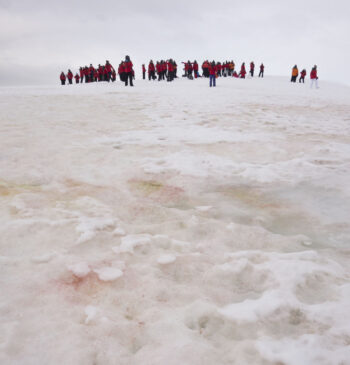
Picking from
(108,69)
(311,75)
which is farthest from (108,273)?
(108,69)

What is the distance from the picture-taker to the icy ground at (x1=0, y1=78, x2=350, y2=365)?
4.59ft

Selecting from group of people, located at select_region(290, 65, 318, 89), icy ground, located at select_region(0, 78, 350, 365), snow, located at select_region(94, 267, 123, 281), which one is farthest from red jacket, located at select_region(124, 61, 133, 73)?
snow, located at select_region(94, 267, 123, 281)

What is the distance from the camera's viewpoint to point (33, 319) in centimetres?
149

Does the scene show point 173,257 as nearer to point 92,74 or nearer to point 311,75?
point 311,75

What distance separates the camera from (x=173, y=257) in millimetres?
2072

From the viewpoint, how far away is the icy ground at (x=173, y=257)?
1.40 metres

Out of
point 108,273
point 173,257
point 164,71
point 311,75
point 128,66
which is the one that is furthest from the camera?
point 164,71

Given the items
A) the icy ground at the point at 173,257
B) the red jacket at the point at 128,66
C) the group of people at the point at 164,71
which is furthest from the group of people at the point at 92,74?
the icy ground at the point at 173,257

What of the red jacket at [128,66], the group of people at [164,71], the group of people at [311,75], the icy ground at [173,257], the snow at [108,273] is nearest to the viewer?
the icy ground at [173,257]

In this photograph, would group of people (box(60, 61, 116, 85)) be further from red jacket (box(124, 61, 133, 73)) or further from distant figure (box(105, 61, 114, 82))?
red jacket (box(124, 61, 133, 73))

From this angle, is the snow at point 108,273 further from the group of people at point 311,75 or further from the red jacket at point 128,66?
the group of people at point 311,75

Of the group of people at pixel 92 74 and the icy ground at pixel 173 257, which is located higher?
the group of people at pixel 92 74

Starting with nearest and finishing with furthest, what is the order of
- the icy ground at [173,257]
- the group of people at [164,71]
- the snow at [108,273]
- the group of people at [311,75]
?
the icy ground at [173,257], the snow at [108,273], the group of people at [311,75], the group of people at [164,71]

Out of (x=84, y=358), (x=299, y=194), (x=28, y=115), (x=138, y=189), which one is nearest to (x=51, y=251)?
(x=84, y=358)
